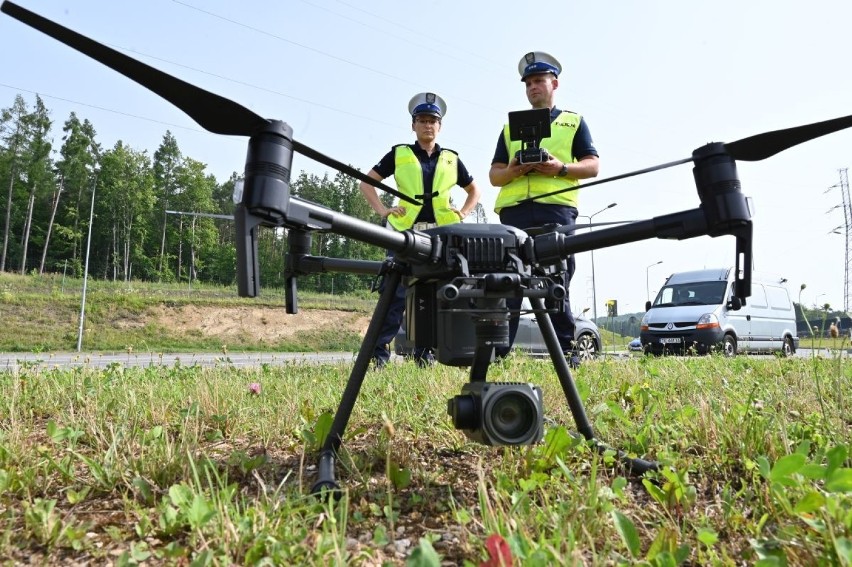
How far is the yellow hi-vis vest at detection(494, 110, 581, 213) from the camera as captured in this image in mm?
3725

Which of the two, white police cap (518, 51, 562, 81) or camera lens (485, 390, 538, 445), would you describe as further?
white police cap (518, 51, 562, 81)

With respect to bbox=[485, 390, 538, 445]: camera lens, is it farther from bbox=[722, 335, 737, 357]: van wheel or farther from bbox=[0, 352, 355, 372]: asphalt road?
bbox=[722, 335, 737, 357]: van wheel

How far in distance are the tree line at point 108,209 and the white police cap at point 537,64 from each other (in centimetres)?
4764

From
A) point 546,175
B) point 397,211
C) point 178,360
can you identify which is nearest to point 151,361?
point 178,360

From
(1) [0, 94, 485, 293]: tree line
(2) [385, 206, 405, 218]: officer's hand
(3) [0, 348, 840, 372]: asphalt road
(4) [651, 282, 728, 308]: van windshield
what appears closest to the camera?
(2) [385, 206, 405, 218]: officer's hand

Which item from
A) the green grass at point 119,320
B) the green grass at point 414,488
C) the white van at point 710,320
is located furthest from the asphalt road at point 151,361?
the green grass at point 119,320

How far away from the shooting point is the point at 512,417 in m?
1.23

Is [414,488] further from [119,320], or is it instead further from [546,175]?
[119,320]

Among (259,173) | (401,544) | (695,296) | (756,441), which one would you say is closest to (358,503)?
(401,544)

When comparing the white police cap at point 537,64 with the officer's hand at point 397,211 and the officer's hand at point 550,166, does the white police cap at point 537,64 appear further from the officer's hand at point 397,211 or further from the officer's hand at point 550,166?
the officer's hand at point 397,211

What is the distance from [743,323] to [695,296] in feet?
4.93

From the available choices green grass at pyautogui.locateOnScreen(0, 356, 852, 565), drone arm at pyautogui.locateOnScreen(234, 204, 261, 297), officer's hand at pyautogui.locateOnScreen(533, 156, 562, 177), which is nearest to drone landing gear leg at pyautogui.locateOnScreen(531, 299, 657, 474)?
green grass at pyautogui.locateOnScreen(0, 356, 852, 565)

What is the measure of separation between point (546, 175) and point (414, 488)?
2.59 meters

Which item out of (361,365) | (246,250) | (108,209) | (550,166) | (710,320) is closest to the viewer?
(246,250)
